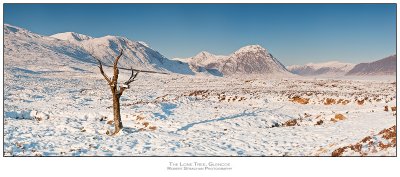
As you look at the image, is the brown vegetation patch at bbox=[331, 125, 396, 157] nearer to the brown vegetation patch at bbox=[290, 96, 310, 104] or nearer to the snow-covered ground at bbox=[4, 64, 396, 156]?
the snow-covered ground at bbox=[4, 64, 396, 156]

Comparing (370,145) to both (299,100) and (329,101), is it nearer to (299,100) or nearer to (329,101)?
(329,101)

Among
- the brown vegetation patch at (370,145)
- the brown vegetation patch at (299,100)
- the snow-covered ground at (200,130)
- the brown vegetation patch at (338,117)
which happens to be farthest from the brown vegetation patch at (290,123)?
the brown vegetation patch at (299,100)

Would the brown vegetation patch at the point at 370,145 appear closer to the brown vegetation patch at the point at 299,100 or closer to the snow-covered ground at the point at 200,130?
the snow-covered ground at the point at 200,130

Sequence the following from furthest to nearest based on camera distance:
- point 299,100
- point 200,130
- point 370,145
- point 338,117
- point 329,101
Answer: point 299,100, point 329,101, point 338,117, point 200,130, point 370,145

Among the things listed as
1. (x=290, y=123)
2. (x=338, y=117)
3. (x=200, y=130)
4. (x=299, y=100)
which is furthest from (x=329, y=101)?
(x=200, y=130)

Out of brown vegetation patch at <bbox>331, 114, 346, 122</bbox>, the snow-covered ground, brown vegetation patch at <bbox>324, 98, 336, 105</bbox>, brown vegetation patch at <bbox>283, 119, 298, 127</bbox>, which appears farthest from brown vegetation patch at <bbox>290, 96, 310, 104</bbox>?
brown vegetation patch at <bbox>331, 114, 346, 122</bbox>

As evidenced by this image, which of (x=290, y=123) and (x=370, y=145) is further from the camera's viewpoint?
(x=290, y=123)

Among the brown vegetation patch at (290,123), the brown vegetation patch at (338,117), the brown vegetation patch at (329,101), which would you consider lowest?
the brown vegetation patch at (290,123)

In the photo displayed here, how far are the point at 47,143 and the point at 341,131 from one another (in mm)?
14502

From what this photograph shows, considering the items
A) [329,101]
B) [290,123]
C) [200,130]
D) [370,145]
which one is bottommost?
[200,130]

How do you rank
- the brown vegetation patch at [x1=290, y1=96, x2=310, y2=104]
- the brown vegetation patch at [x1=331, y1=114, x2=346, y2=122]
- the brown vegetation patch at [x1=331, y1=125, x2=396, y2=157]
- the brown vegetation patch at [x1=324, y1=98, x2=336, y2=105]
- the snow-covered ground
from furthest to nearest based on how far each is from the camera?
the brown vegetation patch at [x1=290, y1=96, x2=310, y2=104] < the brown vegetation patch at [x1=324, y1=98, x2=336, y2=105] < the brown vegetation patch at [x1=331, y1=114, x2=346, y2=122] < the snow-covered ground < the brown vegetation patch at [x1=331, y1=125, x2=396, y2=157]

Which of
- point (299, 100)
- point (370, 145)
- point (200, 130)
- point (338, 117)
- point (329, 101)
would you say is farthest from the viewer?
point (299, 100)
